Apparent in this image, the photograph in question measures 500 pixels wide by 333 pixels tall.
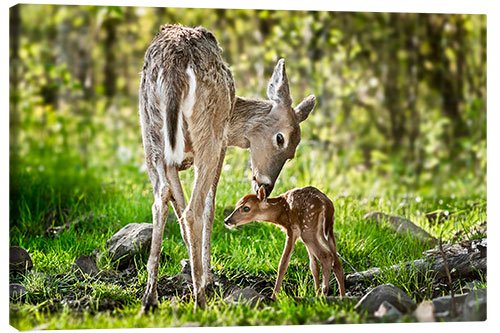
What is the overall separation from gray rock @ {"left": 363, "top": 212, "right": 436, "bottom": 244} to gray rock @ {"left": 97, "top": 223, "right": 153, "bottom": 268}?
89.9 inches

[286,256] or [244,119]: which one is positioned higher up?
[244,119]

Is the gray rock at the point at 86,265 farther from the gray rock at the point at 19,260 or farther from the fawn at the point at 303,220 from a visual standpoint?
the fawn at the point at 303,220

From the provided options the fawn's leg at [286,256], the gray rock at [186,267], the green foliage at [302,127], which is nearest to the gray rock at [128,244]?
the green foliage at [302,127]

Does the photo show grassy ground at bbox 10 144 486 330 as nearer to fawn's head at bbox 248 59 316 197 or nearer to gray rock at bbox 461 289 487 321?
gray rock at bbox 461 289 487 321

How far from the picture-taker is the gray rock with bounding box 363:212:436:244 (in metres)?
6.35

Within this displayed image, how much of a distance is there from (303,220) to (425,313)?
1032 millimetres

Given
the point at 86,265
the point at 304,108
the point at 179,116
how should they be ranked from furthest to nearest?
the point at 86,265 < the point at 304,108 < the point at 179,116

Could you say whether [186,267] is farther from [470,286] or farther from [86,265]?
[470,286]

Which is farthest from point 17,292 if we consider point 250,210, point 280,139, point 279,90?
point 279,90

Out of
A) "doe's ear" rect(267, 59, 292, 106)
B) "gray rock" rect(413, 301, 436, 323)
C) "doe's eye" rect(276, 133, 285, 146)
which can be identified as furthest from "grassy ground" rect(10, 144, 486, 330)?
"doe's ear" rect(267, 59, 292, 106)

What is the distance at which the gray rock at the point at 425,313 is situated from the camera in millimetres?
4473

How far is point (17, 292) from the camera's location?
4922 millimetres
